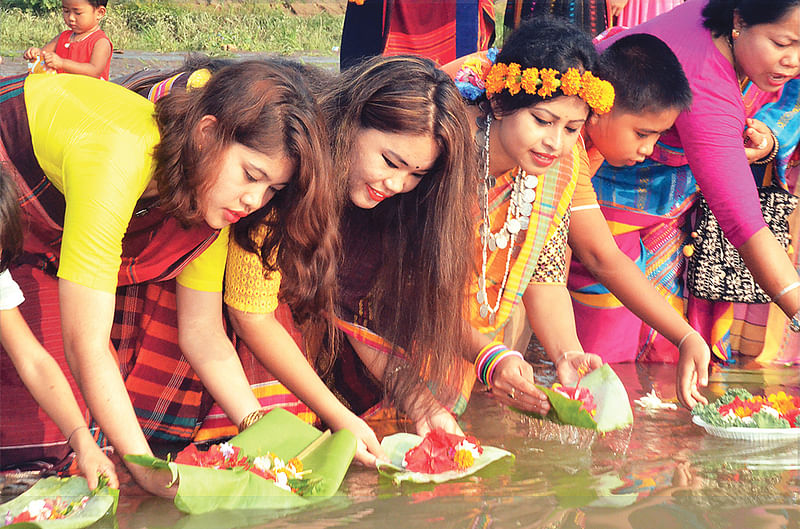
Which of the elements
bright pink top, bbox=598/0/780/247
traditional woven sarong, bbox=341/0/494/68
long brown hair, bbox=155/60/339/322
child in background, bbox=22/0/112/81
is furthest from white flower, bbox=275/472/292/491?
child in background, bbox=22/0/112/81

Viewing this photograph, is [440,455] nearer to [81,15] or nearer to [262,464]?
[262,464]

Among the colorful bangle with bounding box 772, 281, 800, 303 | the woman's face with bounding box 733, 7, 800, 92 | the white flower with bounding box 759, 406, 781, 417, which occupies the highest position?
the woman's face with bounding box 733, 7, 800, 92

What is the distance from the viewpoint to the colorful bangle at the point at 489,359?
2.91m

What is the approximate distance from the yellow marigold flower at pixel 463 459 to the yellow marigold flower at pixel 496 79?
119 cm

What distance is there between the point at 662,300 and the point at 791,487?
0.95 metres

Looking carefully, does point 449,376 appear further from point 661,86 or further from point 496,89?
point 661,86

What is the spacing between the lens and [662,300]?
3.31 metres

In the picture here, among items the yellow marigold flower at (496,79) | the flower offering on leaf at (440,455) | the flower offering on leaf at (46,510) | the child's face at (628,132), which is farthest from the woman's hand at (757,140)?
the flower offering on leaf at (46,510)

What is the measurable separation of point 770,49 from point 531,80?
0.98 metres

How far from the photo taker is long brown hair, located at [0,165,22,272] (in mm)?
2174

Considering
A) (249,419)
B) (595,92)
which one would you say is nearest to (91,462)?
(249,419)

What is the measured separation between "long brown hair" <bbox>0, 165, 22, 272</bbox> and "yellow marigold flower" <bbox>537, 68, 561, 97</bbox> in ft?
5.07

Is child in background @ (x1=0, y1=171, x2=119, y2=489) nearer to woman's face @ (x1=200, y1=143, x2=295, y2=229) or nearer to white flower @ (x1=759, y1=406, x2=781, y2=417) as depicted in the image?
woman's face @ (x1=200, y1=143, x2=295, y2=229)

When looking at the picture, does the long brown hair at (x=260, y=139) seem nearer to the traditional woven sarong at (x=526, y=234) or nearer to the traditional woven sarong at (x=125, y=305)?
the traditional woven sarong at (x=125, y=305)
